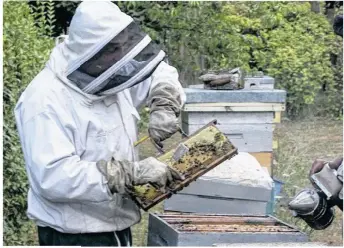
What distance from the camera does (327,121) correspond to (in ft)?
36.6

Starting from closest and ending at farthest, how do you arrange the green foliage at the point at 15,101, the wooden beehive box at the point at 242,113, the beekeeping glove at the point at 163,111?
the beekeeping glove at the point at 163,111, the green foliage at the point at 15,101, the wooden beehive box at the point at 242,113

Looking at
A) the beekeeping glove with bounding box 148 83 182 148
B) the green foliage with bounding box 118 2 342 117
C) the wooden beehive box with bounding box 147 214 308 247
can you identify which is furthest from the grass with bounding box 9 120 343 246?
the beekeeping glove with bounding box 148 83 182 148

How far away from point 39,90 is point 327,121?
8.69 m

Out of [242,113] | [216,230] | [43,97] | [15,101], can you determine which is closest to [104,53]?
[43,97]

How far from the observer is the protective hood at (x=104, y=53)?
2.83 m

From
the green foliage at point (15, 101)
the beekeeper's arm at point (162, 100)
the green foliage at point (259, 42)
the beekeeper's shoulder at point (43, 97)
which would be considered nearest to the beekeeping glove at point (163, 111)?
the beekeeper's arm at point (162, 100)

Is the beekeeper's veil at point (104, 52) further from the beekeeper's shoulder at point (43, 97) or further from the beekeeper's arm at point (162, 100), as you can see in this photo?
the beekeeper's arm at point (162, 100)

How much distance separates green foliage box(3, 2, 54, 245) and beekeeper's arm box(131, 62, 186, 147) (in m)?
1.46

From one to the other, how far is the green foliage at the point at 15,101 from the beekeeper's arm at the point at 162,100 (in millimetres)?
1463

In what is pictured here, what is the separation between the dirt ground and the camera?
597cm

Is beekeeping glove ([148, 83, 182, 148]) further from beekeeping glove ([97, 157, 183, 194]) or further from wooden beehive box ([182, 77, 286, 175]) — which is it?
wooden beehive box ([182, 77, 286, 175])

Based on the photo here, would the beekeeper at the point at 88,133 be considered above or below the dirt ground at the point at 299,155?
above

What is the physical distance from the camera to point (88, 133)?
9.52ft

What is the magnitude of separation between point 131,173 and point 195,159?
0.37m
